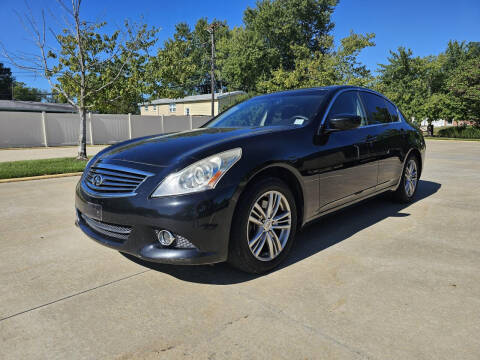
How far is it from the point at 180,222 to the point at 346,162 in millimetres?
1961

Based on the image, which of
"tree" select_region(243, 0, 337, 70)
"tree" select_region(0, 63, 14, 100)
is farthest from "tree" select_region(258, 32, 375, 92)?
"tree" select_region(0, 63, 14, 100)

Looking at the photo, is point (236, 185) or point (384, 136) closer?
point (236, 185)

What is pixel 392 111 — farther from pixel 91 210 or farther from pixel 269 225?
pixel 91 210

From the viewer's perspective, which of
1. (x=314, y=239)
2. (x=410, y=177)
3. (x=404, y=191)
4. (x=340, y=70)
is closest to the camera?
(x=314, y=239)

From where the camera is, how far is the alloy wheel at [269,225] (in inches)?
108

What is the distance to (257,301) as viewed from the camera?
2434mm

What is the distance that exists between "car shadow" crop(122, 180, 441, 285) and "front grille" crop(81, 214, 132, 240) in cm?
50

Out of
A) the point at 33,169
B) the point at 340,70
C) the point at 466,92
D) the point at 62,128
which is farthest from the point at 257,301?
the point at 466,92

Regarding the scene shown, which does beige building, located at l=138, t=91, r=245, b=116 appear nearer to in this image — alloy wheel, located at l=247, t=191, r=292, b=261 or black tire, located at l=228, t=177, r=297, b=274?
alloy wheel, located at l=247, t=191, r=292, b=261

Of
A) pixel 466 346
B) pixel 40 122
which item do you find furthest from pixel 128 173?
pixel 40 122

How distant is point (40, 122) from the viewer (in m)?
19.8

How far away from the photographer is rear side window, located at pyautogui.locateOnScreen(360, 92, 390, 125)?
4.30 meters

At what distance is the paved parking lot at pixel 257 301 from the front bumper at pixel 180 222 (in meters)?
0.32

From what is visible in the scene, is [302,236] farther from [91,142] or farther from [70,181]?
[91,142]
